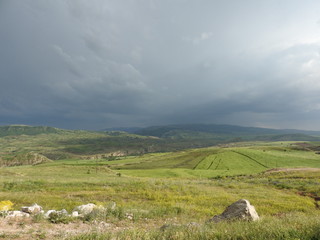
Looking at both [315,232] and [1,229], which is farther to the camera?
[1,229]

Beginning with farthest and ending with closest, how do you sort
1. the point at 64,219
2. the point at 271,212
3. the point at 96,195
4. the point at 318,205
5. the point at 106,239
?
the point at 96,195 → the point at 318,205 → the point at 271,212 → the point at 64,219 → the point at 106,239

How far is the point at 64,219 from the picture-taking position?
38.8 feet

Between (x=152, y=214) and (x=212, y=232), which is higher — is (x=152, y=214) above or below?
below

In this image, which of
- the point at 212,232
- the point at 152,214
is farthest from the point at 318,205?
the point at 212,232

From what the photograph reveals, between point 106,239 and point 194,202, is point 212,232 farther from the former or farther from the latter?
point 194,202

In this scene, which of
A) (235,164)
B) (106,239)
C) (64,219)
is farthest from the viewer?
(235,164)

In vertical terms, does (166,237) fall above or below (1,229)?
above

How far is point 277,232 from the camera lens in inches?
270

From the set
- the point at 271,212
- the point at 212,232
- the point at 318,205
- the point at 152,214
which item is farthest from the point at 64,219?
the point at 318,205

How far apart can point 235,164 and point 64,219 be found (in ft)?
284

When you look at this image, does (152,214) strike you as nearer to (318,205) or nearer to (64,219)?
(64,219)

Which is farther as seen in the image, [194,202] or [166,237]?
[194,202]

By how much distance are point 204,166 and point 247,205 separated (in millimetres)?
80355

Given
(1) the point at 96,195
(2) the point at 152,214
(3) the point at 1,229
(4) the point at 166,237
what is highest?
(4) the point at 166,237
